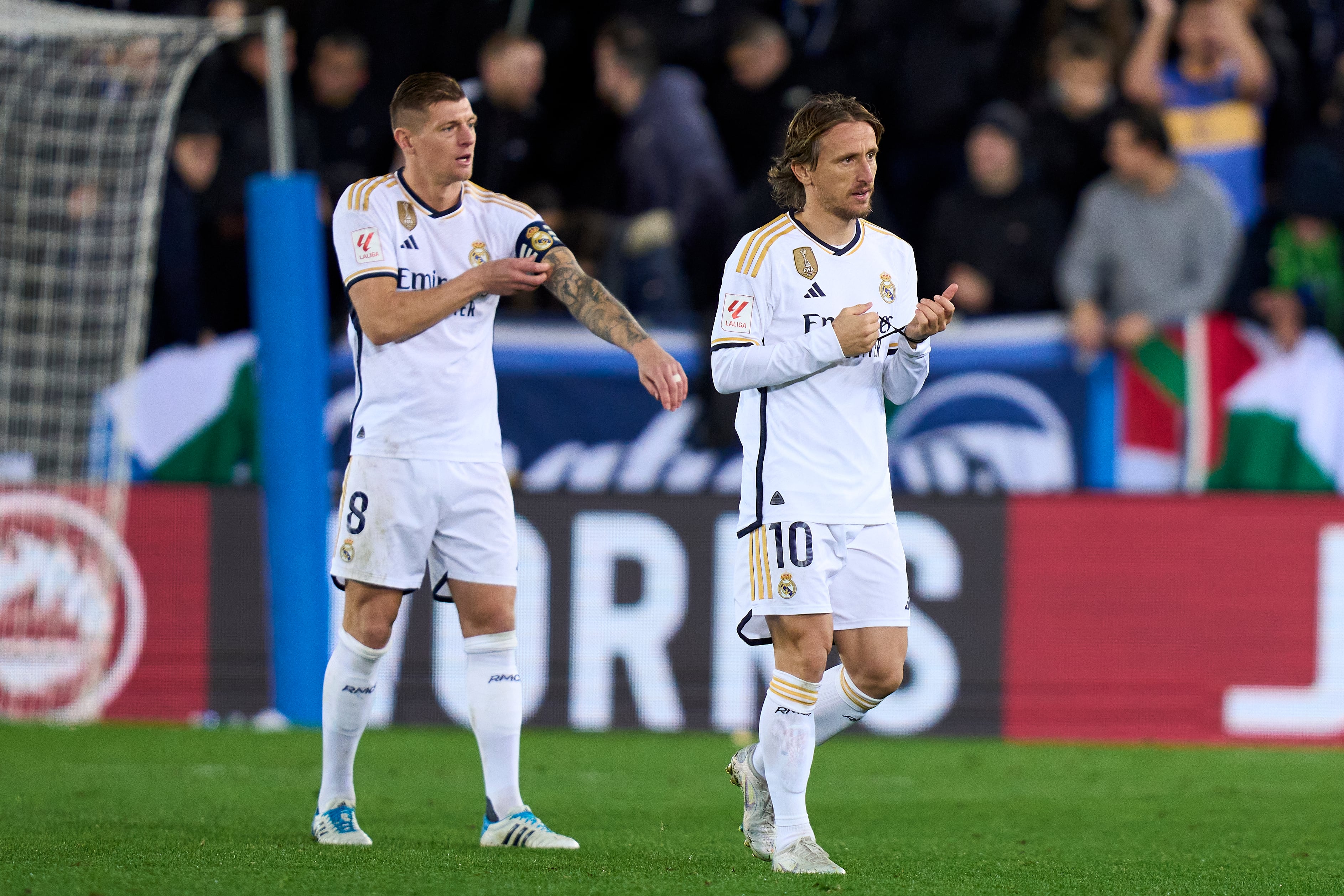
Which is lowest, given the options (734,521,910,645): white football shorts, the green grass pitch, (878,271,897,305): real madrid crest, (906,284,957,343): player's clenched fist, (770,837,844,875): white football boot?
the green grass pitch

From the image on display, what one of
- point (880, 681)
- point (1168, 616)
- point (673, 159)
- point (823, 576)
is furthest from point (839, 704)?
point (673, 159)

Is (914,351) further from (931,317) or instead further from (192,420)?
(192,420)

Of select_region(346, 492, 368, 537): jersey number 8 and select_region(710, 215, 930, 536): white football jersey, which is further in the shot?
select_region(346, 492, 368, 537): jersey number 8

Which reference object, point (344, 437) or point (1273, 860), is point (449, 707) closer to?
point (344, 437)

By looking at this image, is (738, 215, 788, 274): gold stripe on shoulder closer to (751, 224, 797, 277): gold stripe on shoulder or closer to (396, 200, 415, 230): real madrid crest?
(751, 224, 797, 277): gold stripe on shoulder

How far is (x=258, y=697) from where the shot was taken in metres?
9.83

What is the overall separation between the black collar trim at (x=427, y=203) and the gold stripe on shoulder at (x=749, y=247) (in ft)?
3.22

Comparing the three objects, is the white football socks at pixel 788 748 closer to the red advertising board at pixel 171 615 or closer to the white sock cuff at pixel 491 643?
the white sock cuff at pixel 491 643

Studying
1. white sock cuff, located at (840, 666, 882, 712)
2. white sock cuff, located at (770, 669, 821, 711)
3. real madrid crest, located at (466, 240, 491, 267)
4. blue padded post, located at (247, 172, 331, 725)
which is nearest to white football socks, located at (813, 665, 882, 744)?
white sock cuff, located at (840, 666, 882, 712)

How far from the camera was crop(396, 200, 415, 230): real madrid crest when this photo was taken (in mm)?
5375

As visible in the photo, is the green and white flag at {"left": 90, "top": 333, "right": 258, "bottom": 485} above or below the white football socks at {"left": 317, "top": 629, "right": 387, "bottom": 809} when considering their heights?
above

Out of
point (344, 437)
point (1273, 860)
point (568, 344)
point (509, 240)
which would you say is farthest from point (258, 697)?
point (1273, 860)

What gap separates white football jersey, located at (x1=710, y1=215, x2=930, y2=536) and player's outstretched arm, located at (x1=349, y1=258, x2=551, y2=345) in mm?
613

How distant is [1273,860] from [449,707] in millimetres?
5253
